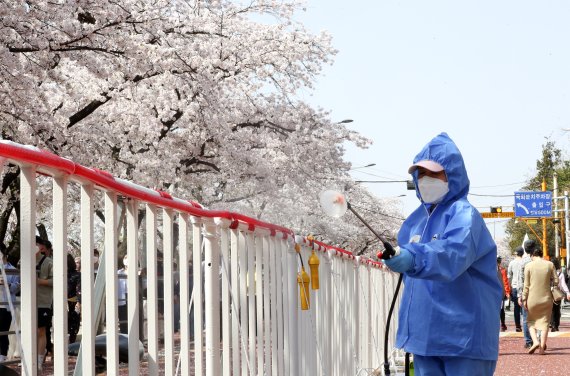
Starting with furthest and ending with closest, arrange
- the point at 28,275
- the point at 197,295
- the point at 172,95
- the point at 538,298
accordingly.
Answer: the point at 172,95
the point at 538,298
the point at 197,295
the point at 28,275

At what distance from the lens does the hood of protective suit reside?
18.9 feet

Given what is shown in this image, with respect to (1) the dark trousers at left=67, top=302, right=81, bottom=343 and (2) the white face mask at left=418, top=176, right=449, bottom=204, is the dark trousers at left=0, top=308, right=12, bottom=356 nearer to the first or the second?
(1) the dark trousers at left=67, top=302, right=81, bottom=343

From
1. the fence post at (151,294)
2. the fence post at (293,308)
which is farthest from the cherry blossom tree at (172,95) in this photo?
the fence post at (151,294)

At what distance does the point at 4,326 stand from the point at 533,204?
60.6 metres

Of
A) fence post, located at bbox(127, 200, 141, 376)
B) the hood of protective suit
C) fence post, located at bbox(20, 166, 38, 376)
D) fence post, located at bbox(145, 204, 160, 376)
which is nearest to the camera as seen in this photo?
fence post, located at bbox(20, 166, 38, 376)

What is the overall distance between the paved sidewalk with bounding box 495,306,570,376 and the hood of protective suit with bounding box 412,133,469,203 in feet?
23.4

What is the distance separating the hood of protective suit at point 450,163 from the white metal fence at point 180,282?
3.11ft

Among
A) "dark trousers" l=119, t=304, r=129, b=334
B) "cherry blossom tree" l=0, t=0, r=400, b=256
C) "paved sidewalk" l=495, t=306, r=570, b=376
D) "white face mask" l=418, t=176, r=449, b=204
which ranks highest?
"cherry blossom tree" l=0, t=0, r=400, b=256

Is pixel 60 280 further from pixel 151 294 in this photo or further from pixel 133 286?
pixel 151 294

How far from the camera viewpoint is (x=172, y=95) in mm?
25969

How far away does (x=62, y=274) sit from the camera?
2.89 metres

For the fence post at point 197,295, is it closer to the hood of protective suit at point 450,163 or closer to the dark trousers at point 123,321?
the dark trousers at point 123,321

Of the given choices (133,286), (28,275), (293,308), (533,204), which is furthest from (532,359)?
(533,204)

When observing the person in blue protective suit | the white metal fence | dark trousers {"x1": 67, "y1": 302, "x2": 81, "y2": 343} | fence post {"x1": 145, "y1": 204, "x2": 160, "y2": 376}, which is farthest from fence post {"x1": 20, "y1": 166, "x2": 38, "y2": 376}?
the person in blue protective suit
